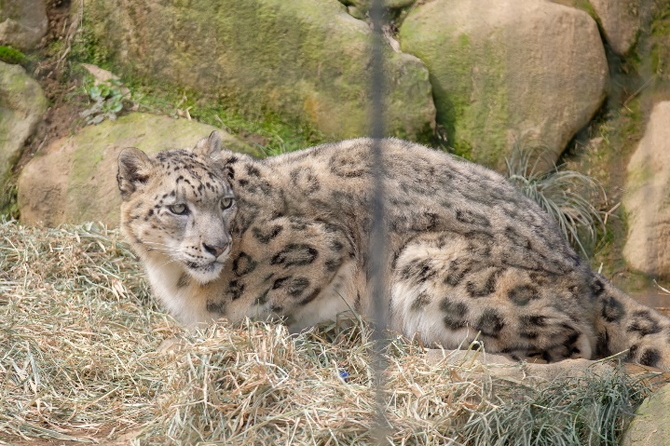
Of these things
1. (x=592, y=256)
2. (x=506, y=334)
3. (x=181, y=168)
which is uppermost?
(x=181, y=168)

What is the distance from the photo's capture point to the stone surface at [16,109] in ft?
26.2

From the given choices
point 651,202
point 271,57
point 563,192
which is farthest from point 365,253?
point 651,202

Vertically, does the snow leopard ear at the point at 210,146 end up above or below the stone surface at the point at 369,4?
below

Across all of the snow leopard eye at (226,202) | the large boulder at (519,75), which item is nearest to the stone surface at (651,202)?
the large boulder at (519,75)

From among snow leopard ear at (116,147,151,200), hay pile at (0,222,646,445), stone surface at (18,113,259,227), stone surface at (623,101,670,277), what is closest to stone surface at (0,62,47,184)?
stone surface at (18,113,259,227)

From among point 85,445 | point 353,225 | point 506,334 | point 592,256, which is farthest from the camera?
point 592,256

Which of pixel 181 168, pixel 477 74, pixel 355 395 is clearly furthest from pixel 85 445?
pixel 477 74

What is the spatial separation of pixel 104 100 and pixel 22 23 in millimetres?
1040

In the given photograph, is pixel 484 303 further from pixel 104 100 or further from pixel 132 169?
pixel 104 100

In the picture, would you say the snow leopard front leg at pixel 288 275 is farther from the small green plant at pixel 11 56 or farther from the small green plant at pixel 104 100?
the small green plant at pixel 11 56

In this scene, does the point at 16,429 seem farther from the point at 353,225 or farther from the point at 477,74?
the point at 477,74

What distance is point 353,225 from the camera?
611 centimetres

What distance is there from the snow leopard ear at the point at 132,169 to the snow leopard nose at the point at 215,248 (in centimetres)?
63

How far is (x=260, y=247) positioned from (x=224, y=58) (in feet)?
9.00
